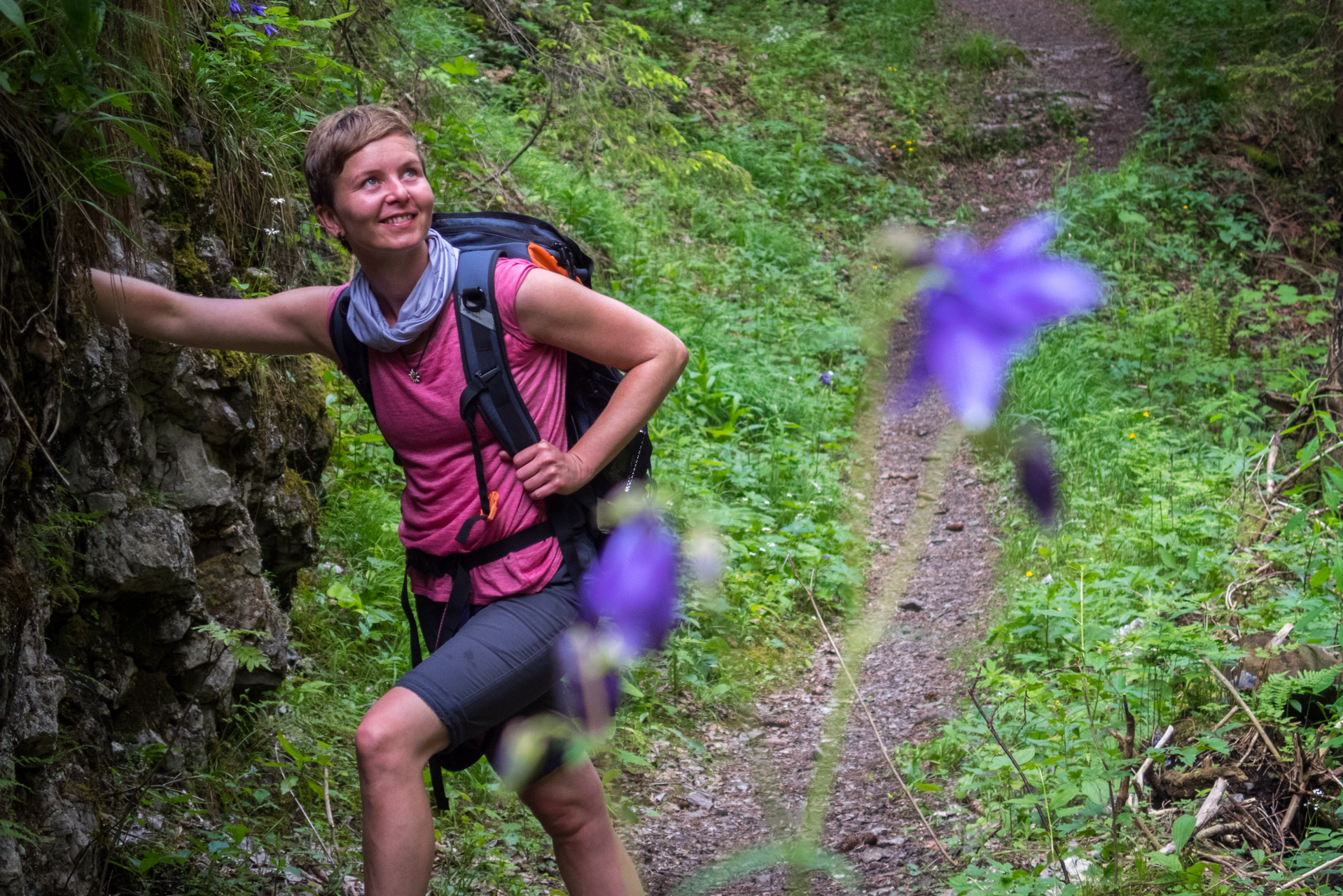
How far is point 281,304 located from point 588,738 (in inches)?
46.9

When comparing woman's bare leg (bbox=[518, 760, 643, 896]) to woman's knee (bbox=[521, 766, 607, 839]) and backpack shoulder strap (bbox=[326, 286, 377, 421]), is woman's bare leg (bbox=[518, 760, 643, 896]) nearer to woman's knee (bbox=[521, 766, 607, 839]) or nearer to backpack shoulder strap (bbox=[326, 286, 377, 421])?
woman's knee (bbox=[521, 766, 607, 839])

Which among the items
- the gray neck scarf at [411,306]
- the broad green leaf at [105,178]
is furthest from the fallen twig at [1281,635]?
the broad green leaf at [105,178]

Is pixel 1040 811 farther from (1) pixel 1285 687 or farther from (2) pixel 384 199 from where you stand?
(2) pixel 384 199

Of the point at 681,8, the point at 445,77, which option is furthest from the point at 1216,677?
the point at 681,8

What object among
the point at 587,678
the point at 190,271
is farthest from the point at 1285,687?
the point at 190,271

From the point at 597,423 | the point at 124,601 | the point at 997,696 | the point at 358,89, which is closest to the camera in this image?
the point at 597,423

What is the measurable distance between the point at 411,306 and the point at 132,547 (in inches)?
43.6

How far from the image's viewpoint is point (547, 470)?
1805 millimetres

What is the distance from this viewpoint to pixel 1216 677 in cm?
281

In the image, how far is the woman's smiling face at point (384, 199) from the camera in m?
1.79

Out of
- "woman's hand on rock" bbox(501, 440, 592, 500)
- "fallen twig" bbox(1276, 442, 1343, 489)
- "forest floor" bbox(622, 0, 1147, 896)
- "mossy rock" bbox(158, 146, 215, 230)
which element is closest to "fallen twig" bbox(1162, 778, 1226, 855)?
"forest floor" bbox(622, 0, 1147, 896)

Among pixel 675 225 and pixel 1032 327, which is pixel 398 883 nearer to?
pixel 1032 327

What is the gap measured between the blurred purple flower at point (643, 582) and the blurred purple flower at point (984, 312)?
0.47m

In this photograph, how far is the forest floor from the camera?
0.61m
